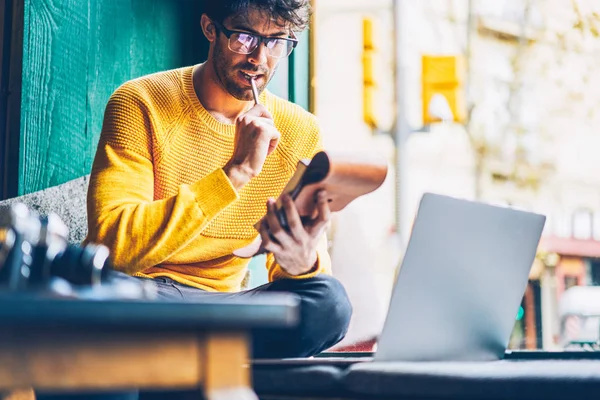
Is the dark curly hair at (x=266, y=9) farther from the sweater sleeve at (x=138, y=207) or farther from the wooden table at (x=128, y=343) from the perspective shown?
the wooden table at (x=128, y=343)

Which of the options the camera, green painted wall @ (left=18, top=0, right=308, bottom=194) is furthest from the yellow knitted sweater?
the camera

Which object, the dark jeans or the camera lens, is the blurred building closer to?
the dark jeans

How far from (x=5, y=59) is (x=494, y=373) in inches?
71.2

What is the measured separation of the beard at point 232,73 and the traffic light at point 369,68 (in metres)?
2.57

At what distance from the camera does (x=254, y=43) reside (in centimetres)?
181

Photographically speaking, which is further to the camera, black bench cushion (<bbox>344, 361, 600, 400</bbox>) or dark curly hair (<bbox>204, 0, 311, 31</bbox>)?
dark curly hair (<bbox>204, 0, 311, 31</bbox>)

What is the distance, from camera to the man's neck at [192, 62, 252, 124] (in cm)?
193

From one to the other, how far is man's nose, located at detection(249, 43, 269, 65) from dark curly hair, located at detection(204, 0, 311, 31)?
0.27 ft

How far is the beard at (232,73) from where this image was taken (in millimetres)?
1846

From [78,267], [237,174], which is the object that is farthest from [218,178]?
[78,267]

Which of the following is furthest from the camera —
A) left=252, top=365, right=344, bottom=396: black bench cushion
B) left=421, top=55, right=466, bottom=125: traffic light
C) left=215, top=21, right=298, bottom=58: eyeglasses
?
left=421, top=55, right=466, bottom=125: traffic light

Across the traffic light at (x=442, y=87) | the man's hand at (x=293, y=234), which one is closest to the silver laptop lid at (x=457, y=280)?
the man's hand at (x=293, y=234)

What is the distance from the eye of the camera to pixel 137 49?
272 cm

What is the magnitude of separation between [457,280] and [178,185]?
742 mm
